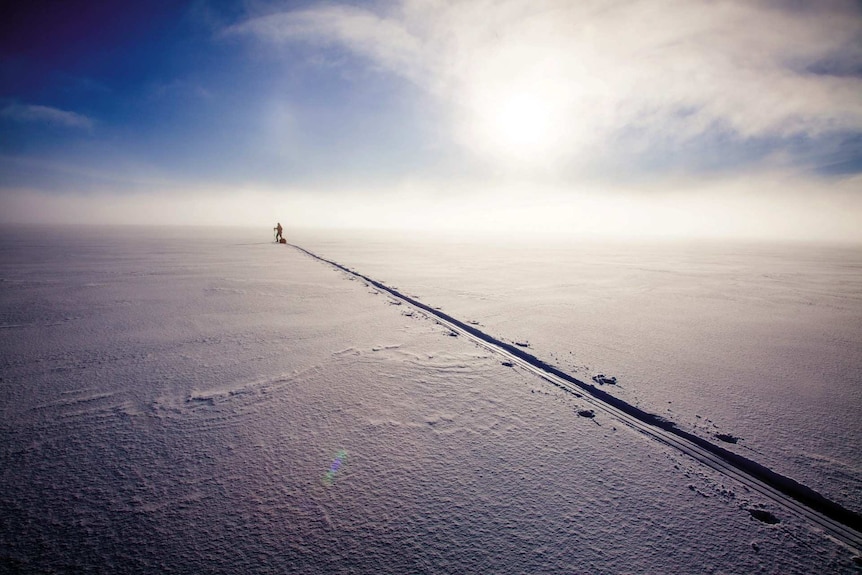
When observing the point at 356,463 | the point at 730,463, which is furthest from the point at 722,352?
the point at 356,463

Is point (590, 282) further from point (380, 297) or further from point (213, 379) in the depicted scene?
point (213, 379)

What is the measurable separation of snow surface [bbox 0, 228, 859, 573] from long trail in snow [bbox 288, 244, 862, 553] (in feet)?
0.46

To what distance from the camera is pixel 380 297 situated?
311 inches

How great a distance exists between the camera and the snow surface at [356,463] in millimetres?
1649

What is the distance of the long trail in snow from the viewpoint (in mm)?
1903

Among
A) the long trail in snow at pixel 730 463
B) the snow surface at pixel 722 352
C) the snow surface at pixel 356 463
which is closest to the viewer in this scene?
the snow surface at pixel 356 463

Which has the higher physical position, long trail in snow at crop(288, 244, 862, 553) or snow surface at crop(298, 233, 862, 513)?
snow surface at crop(298, 233, 862, 513)

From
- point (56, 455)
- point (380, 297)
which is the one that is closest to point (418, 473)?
point (56, 455)

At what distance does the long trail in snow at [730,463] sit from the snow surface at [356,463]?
0.46 ft

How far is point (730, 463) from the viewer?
7.72 feet

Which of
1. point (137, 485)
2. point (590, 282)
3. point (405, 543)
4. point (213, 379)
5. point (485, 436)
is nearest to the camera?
point (405, 543)

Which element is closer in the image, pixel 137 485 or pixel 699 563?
pixel 699 563

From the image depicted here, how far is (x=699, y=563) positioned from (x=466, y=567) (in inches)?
44.3

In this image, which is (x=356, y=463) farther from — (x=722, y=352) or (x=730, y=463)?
(x=722, y=352)
